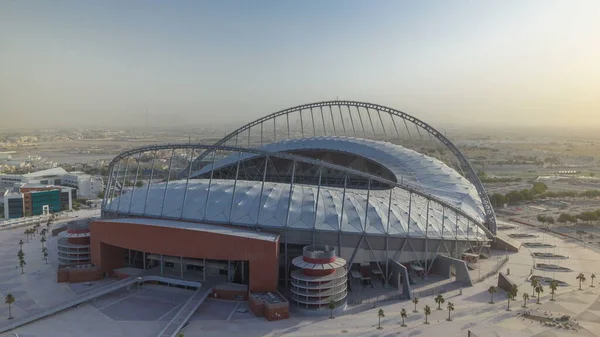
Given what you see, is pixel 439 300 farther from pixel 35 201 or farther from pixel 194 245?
pixel 35 201

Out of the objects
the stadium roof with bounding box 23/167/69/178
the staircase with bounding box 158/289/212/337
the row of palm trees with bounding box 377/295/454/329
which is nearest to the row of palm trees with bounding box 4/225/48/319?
the staircase with bounding box 158/289/212/337

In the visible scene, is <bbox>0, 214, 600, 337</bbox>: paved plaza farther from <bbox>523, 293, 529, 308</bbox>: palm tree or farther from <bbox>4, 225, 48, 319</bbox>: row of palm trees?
<bbox>4, 225, 48, 319</bbox>: row of palm trees

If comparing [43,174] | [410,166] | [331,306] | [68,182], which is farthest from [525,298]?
[43,174]

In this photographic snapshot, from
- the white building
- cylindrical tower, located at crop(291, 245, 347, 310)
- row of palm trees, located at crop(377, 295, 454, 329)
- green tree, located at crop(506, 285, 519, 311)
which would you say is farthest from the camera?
the white building

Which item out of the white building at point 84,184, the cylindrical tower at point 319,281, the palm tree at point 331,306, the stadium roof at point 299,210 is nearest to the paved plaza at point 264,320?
the palm tree at point 331,306

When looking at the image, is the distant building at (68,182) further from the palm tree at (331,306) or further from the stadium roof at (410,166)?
the palm tree at (331,306)

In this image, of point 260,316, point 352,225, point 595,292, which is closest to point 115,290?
point 260,316

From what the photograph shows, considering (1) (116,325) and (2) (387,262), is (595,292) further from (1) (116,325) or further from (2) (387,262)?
(1) (116,325)
